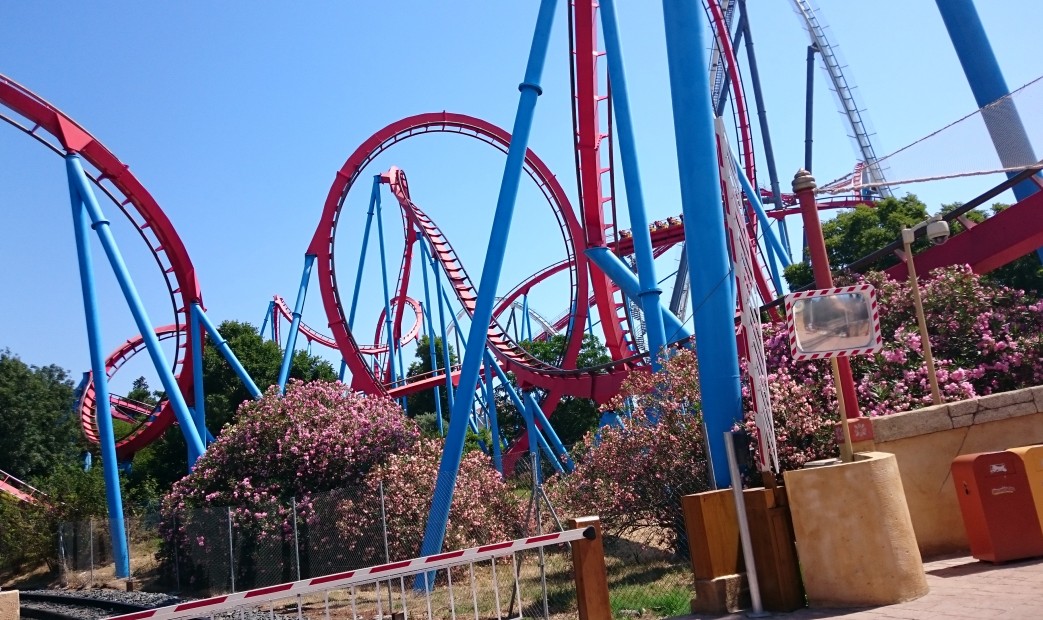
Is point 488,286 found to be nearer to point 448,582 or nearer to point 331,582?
point 448,582

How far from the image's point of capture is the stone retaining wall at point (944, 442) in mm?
6320

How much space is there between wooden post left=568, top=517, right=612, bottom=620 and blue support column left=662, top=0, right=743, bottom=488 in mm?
2365

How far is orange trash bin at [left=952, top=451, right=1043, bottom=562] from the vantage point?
5473 mm

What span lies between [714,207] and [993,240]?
167 inches

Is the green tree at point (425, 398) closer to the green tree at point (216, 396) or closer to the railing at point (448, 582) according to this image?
the green tree at point (216, 396)

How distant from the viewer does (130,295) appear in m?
16.3

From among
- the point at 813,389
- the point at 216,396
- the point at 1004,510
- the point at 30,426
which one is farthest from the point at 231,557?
the point at 30,426

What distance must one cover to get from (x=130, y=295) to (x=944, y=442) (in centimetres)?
1448

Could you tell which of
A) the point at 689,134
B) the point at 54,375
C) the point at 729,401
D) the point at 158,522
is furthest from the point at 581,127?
the point at 54,375

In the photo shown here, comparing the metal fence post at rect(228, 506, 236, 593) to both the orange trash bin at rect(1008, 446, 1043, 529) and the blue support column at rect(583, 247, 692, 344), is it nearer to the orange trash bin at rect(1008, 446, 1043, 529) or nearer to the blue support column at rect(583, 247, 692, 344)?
the blue support column at rect(583, 247, 692, 344)

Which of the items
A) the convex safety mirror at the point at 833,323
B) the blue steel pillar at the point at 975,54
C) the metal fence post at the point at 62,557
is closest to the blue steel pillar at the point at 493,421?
the metal fence post at the point at 62,557

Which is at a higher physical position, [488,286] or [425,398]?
[425,398]

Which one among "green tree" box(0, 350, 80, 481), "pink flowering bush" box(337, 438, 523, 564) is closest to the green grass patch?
"pink flowering bush" box(337, 438, 523, 564)

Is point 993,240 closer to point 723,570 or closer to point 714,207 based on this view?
point 714,207
